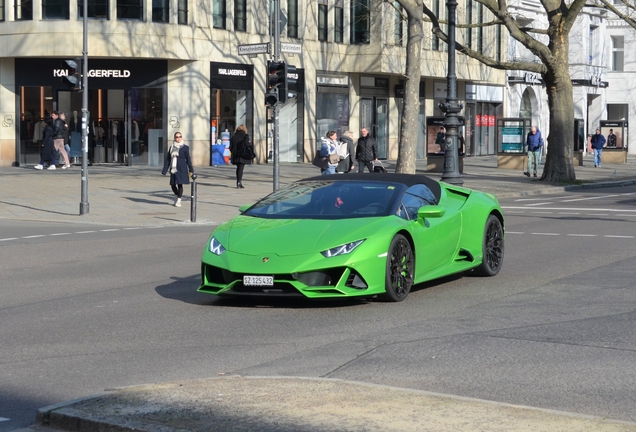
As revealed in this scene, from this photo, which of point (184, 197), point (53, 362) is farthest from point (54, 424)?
point (184, 197)

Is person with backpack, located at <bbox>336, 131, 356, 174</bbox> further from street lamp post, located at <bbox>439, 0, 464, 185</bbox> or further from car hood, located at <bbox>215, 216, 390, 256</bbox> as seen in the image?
car hood, located at <bbox>215, 216, 390, 256</bbox>

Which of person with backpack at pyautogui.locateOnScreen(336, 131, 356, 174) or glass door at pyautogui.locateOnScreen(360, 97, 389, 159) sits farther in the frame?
glass door at pyautogui.locateOnScreen(360, 97, 389, 159)

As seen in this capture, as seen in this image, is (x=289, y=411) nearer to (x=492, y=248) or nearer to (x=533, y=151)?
(x=492, y=248)

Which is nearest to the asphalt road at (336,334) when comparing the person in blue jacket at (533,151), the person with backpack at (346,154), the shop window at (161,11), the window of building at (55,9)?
the person with backpack at (346,154)

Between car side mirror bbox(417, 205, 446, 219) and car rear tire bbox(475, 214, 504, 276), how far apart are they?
4.66ft

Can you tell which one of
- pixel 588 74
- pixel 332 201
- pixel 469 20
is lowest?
pixel 332 201

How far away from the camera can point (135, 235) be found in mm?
19625

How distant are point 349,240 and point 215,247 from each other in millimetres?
1405

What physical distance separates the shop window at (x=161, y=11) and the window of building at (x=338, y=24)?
10494 millimetres

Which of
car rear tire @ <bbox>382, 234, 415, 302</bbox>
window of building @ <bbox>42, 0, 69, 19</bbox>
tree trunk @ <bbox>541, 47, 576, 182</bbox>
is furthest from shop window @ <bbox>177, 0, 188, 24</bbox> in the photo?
car rear tire @ <bbox>382, 234, 415, 302</bbox>

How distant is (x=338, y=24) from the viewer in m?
49.7

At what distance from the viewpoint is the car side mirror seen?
11484 millimetres

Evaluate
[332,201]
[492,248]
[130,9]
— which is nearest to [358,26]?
[130,9]

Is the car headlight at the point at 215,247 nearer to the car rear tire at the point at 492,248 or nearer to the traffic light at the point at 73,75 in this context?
the car rear tire at the point at 492,248
